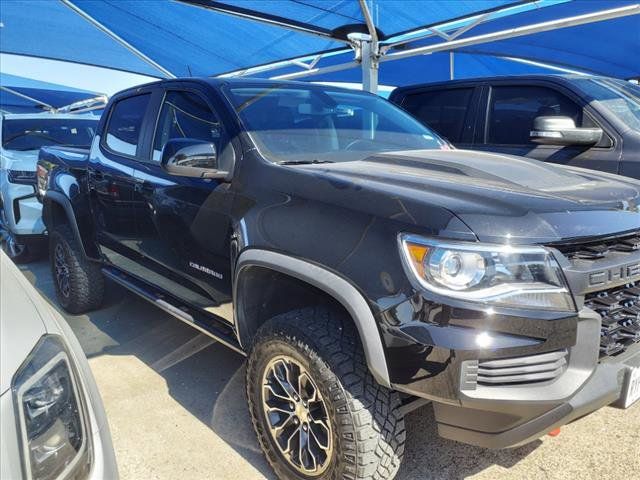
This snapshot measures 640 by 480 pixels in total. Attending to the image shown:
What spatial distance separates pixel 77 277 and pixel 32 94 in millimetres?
20025

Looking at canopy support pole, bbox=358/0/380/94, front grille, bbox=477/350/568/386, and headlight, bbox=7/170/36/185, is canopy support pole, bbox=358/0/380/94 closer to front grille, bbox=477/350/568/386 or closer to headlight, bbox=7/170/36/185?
headlight, bbox=7/170/36/185

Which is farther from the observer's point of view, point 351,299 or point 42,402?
point 351,299

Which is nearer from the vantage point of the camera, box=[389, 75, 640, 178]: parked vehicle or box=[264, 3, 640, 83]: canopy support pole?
box=[389, 75, 640, 178]: parked vehicle

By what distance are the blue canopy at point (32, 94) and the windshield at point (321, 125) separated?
60.6 ft

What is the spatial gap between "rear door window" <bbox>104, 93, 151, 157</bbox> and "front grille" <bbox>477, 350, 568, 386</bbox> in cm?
264

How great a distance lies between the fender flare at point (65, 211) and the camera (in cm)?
419

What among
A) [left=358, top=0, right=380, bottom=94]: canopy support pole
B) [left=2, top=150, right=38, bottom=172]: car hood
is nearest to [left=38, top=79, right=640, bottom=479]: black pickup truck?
[left=2, top=150, right=38, bottom=172]: car hood

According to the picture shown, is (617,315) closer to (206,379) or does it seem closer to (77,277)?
(206,379)

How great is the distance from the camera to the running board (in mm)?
2766

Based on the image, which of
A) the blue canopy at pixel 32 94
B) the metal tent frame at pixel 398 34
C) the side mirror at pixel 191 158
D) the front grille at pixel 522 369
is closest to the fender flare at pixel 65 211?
the side mirror at pixel 191 158

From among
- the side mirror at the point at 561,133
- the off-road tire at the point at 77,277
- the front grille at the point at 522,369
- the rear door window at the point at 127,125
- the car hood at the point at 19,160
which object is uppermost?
the rear door window at the point at 127,125

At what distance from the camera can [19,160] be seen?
6094 millimetres

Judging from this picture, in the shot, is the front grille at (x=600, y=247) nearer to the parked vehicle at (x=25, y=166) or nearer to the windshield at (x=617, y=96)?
the windshield at (x=617, y=96)

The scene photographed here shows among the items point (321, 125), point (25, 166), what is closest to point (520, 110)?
point (321, 125)
